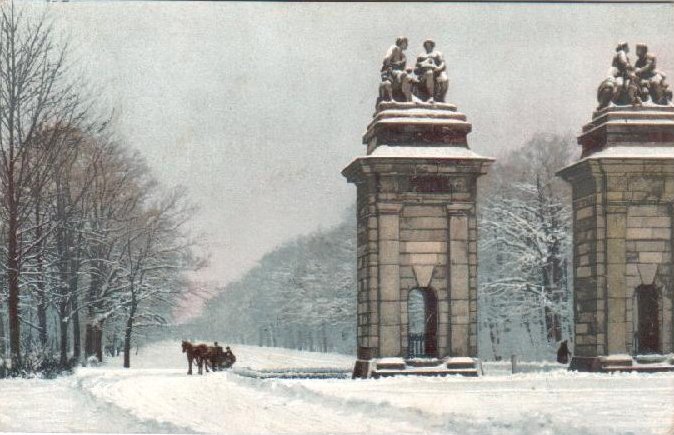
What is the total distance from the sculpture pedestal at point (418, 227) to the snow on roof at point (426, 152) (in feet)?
0.08

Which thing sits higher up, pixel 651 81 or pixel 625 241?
pixel 651 81

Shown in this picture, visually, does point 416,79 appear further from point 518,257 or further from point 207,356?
point 518,257

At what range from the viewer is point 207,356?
113ft

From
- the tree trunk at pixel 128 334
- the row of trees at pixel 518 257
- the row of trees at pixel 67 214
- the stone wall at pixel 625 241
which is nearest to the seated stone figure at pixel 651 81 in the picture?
the stone wall at pixel 625 241

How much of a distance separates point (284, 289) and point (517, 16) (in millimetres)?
47779

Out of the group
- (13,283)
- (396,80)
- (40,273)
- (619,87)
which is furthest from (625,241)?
(40,273)

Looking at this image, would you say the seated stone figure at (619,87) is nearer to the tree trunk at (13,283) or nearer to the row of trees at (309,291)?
the tree trunk at (13,283)

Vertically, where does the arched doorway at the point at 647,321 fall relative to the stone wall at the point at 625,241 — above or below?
below

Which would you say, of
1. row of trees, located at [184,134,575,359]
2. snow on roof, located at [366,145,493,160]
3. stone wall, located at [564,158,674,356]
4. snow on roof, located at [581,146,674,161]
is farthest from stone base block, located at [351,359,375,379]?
snow on roof, located at [581,146,674,161]

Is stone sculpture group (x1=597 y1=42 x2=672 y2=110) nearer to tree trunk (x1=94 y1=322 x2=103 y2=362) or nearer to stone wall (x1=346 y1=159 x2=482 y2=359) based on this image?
stone wall (x1=346 y1=159 x2=482 y2=359)

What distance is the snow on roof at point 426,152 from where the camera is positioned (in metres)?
28.5

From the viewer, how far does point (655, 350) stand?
29.1 m

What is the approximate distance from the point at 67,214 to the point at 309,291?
31769mm

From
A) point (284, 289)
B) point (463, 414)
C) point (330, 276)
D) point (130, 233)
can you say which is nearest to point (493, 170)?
point (130, 233)
